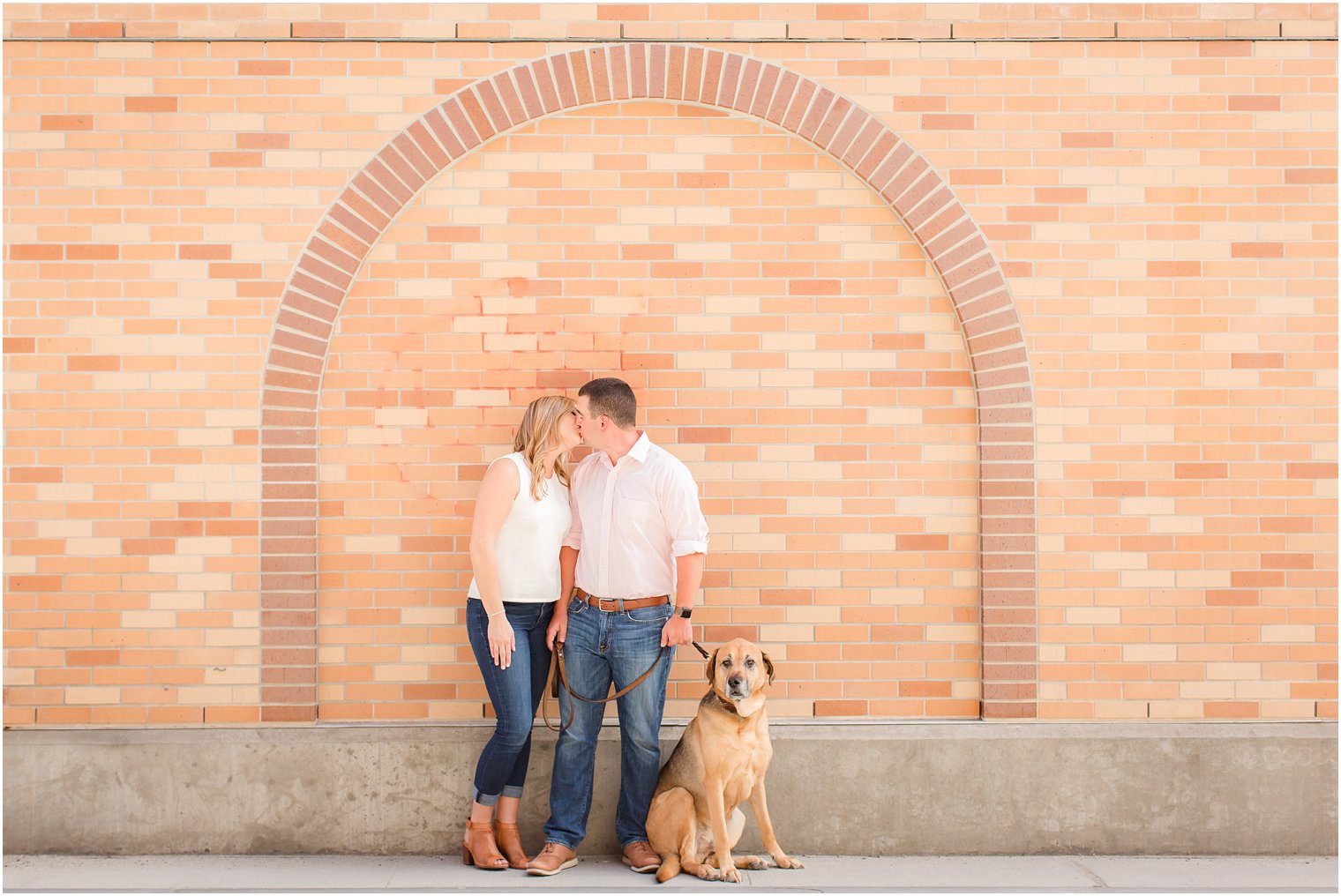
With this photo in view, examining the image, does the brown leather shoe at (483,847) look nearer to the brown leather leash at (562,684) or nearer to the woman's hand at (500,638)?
the brown leather leash at (562,684)

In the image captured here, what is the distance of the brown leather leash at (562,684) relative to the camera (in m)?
3.98

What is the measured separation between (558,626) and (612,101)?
259 centimetres

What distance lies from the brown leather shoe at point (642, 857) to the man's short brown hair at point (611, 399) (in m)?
A: 1.91

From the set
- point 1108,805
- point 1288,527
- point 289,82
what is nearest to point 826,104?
point 289,82

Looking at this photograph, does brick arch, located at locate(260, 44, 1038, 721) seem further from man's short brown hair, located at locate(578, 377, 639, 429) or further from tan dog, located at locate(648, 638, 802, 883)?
man's short brown hair, located at locate(578, 377, 639, 429)

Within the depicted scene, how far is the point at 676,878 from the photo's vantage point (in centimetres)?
392

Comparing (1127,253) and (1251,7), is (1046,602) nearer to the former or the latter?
(1127,253)

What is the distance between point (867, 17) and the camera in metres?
4.47

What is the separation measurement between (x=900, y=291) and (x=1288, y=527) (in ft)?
7.47

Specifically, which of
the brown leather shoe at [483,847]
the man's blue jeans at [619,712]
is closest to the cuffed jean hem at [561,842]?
the man's blue jeans at [619,712]

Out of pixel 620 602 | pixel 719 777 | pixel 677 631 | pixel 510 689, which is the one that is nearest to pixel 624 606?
pixel 620 602

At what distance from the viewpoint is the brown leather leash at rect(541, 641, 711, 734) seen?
3984 millimetres

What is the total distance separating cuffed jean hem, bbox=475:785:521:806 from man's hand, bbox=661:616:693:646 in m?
1.01

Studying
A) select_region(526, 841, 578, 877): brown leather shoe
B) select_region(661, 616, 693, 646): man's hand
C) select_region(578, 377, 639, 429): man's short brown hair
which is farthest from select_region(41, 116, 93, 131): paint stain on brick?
select_region(526, 841, 578, 877): brown leather shoe
